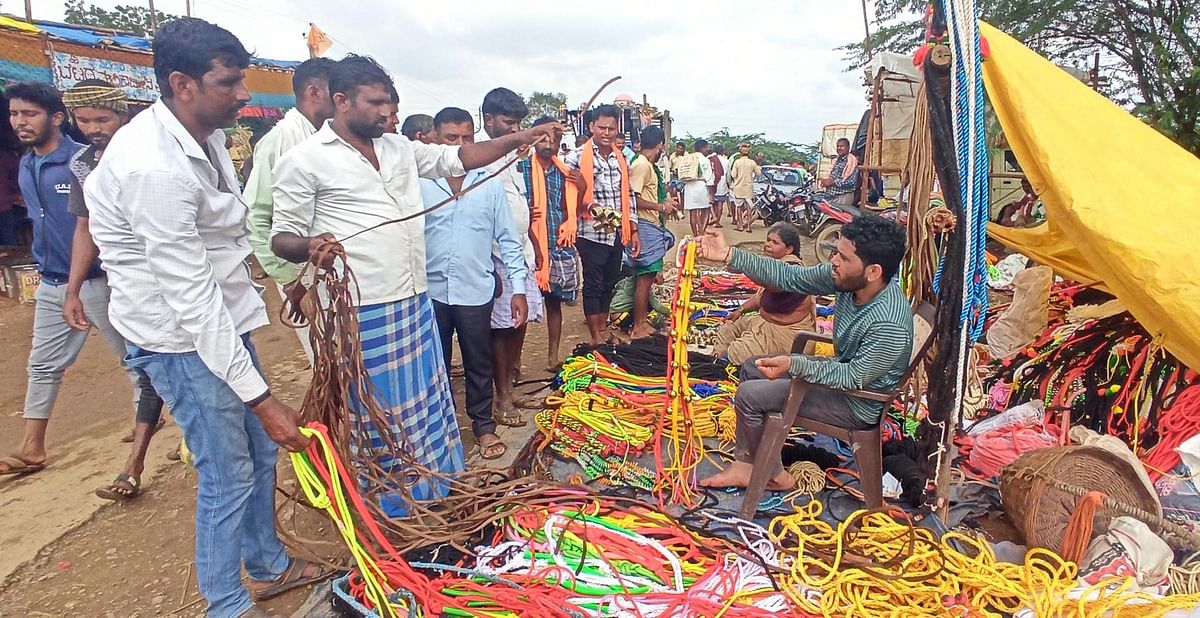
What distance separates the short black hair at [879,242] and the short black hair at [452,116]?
6.74ft

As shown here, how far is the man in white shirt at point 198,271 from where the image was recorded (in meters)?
1.93

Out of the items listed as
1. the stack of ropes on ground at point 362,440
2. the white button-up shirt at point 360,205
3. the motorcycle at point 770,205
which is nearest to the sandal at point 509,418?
the stack of ropes on ground at point 362,440

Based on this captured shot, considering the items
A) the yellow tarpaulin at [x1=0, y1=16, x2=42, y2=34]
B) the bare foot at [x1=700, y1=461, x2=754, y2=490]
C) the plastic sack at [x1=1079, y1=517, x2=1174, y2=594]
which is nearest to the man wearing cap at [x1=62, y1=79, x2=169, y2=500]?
the bare foot at [x1=700, y1=461, x2=754, y2=490]

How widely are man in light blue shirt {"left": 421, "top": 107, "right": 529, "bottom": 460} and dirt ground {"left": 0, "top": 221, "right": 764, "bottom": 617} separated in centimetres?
45

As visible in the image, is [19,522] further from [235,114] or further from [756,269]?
[756,269]

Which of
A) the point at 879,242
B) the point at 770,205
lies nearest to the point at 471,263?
the point at 879,242

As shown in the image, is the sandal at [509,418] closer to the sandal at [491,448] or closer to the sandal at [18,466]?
the sandal at [491,448]

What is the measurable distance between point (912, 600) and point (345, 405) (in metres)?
2.01

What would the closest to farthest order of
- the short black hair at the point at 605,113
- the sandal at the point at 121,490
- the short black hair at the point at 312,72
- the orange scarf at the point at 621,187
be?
the sandal at the point at 121,490 < the short black hair at the point at 312,72 < the orange scarf at the point at 621,187 < the short black hair at the point at 605,113

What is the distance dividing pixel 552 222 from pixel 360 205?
7.47 ft

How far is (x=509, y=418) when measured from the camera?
163 inches

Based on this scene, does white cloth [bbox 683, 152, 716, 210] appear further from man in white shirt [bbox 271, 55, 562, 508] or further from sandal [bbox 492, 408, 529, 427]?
man in white shirt [bbox 271, 55, 562, 508]

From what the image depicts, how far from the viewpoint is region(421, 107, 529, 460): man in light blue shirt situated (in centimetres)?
344

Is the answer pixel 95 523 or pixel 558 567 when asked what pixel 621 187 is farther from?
pixel 95 523
